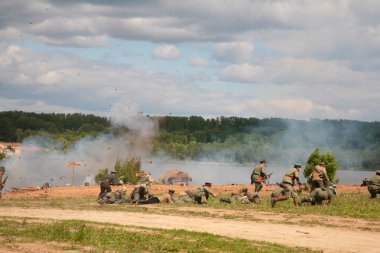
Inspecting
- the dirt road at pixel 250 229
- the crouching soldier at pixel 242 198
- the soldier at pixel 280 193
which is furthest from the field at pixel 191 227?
the crouching soldier at pixel 242 198

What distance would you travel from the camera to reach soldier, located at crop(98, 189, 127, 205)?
28.1 metres

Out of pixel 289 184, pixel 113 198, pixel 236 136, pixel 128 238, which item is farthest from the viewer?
pixel 236 136

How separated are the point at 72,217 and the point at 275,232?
743 centimetres

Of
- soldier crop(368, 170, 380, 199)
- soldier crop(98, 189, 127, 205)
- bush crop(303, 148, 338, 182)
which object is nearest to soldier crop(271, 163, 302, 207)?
soldier crop(368, 170, 380, 199)

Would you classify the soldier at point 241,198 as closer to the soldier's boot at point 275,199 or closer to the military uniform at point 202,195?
the military uniform at point 202,195

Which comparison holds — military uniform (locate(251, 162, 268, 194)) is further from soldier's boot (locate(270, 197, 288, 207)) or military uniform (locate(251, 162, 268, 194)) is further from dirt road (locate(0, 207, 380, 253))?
dirt road (locate(0, 207, 380, 253))

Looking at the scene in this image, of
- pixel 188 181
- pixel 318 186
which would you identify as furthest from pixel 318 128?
pixel 318 186

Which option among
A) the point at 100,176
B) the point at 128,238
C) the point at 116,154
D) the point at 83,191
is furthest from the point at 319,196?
the point at 116,154

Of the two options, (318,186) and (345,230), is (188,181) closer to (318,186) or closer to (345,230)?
(318,186)

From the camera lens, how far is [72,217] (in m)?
22.0

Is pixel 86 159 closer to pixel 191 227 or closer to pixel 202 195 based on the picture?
pixel 202 195

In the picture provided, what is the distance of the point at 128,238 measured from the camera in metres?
16.4

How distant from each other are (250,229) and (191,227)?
1.78 m

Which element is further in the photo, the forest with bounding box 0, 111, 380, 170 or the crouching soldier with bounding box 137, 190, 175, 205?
the forest with bounding box 0, 111, 380, 170
